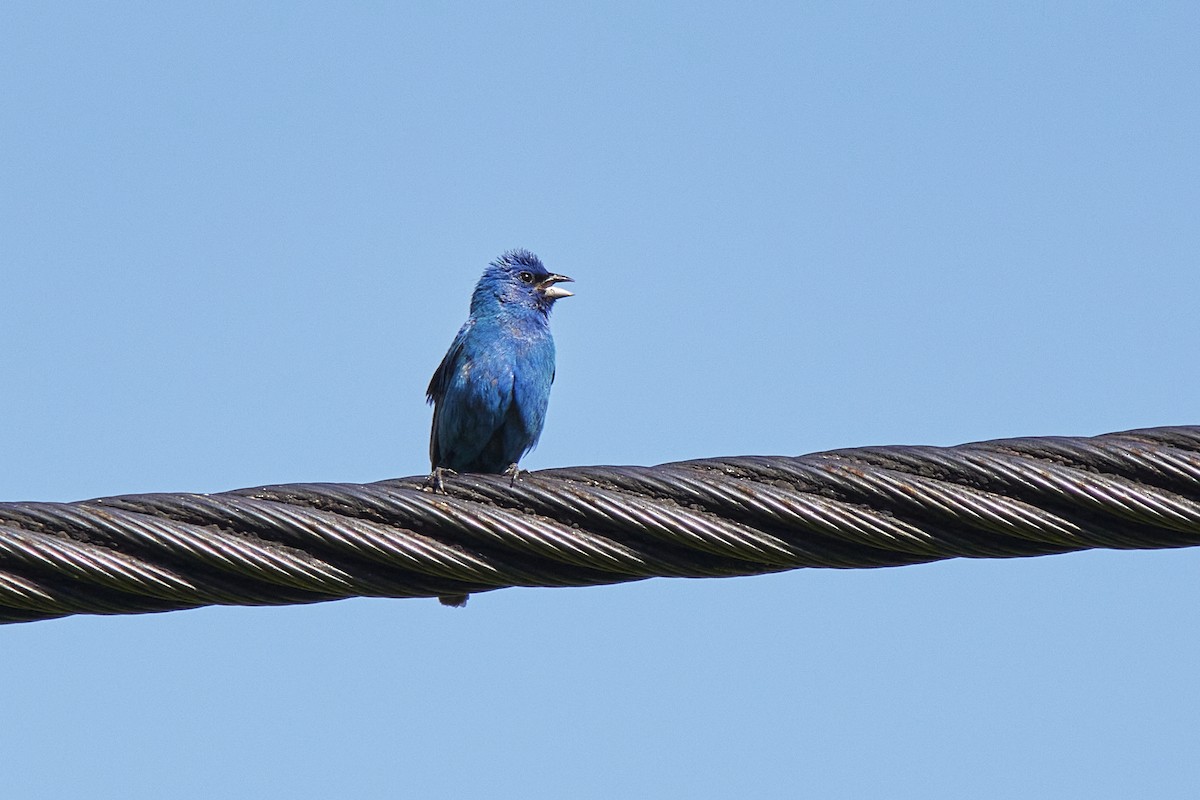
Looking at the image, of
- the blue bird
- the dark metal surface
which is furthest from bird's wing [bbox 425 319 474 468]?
the dark metal surface

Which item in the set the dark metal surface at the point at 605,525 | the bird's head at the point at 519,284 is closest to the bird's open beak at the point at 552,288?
the bird's head at the point at 519,284

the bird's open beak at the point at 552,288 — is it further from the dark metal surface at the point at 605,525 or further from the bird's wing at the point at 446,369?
the dark metal surface at the point at 605,525

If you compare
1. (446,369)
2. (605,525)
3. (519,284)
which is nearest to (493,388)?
(446,369)

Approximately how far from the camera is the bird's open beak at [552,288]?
10.3 meters

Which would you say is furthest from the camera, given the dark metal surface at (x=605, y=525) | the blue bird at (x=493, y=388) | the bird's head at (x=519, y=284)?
the bird's head at (x=519, y=284)

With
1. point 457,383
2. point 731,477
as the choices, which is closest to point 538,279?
point 457,383

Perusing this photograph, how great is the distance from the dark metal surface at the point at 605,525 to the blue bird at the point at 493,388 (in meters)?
5.17

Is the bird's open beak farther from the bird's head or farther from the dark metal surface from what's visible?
the dark metal surface

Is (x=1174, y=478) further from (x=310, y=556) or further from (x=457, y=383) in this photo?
(x=457, y=383)

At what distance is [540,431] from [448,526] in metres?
5.69

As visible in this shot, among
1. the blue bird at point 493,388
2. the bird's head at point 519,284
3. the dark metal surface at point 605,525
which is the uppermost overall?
the bird's head at point 519,284

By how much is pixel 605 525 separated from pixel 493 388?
18.0ft

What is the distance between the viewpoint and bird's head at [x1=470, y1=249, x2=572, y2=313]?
10062 mm

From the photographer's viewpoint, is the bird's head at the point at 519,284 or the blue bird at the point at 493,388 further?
the bird's head at the point at 519,284
